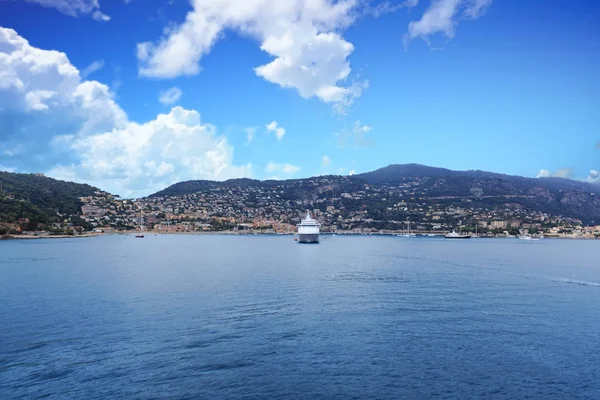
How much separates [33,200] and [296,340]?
177m

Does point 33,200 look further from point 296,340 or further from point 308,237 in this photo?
point 296,340

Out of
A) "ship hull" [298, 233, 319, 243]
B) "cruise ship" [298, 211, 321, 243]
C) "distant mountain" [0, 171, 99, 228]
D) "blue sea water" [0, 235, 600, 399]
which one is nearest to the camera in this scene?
"blue sea water" [0, 235, 600, 399]

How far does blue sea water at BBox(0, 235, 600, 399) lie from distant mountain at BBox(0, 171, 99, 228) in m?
124

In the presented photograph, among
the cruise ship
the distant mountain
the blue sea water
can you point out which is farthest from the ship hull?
the distant mountain

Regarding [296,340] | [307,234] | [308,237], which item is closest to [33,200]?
[307,234]

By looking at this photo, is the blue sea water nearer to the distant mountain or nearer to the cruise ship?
the cruise ship

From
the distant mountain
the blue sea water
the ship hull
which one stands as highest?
the distant mountain

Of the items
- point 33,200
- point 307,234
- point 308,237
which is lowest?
point 308,237

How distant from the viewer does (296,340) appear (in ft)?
68.2

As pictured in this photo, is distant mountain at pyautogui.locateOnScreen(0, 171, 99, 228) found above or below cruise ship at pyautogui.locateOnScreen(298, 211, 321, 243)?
above

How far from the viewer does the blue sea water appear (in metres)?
15.5

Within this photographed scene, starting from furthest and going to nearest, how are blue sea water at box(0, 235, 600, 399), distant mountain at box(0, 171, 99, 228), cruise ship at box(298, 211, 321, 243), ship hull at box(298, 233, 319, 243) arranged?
distant mountain at box(0, 171, 99, 228) < ship hull at box(298, 233, 319, 243) < cruise ship at box(298, 211, 321, 243) < blue sea water at box(0, 235, 600, 399)

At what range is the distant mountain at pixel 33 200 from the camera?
142m

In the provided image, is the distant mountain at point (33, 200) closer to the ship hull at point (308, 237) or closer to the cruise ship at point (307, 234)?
the cruise ship at point (307, 234)
